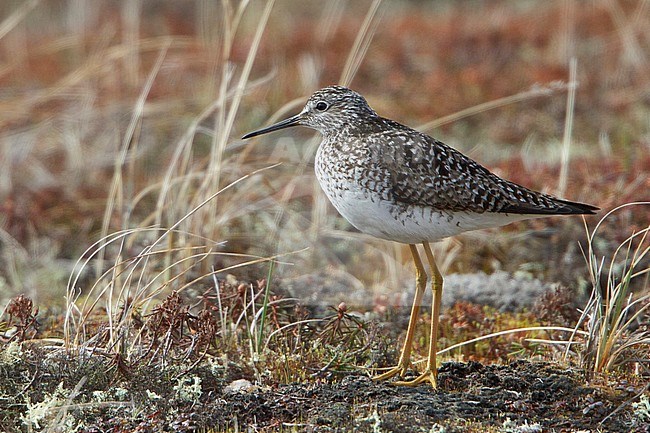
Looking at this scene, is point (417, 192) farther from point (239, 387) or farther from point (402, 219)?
point (239, 387)

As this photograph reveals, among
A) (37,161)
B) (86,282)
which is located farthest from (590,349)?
(37,161)

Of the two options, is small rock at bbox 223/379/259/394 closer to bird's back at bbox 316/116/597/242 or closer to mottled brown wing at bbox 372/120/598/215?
bird's back at bbox 316/116/597/242

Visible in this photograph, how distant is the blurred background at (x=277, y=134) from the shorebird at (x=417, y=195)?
72 cm

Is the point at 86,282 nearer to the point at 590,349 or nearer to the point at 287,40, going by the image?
the point at 590,349

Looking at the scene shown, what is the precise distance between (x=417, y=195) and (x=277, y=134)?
625 cm

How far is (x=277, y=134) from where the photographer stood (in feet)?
37.0

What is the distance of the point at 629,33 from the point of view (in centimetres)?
1178

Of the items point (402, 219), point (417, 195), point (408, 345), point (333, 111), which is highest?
point (333, 111)

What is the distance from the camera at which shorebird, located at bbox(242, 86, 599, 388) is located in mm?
5219

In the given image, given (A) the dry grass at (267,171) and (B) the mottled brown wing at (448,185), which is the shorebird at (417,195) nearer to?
(B) the mottled brown wing at (448,185)

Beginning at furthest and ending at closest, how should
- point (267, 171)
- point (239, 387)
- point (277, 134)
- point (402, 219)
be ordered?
point (277, 134)
point (267, 171)
point (402, 219)
point (239, 387)

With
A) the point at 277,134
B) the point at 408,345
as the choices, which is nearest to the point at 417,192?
the point at 408,345

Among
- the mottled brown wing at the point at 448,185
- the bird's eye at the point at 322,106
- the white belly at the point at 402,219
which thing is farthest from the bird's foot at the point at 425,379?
the bird's eye at the point at 322,106

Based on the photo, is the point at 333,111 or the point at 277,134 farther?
the point at 277,134
